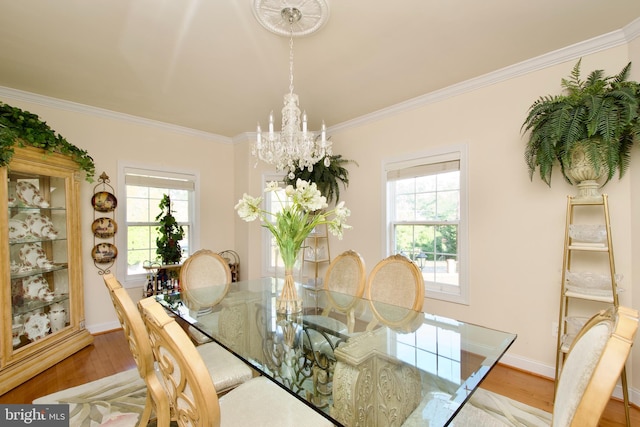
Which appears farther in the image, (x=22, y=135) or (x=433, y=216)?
(x=433, y=216)

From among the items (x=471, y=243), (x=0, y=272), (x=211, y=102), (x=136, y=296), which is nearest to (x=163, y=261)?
(x=136, y=296)

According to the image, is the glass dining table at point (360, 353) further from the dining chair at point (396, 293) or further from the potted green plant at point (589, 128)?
the potted green plant at point (589, 128)

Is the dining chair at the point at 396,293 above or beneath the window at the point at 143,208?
beneath

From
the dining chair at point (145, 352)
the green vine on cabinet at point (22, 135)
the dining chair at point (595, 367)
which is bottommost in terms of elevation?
the dining chair at point (145, 352)

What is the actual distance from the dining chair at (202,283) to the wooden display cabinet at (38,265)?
1256 millimetres

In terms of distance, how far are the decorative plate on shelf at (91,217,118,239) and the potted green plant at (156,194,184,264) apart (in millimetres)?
470

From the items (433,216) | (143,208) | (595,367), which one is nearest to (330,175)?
(433,216)

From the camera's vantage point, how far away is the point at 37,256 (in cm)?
272

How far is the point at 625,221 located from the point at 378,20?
2227 millimetres

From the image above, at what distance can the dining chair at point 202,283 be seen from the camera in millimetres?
2262

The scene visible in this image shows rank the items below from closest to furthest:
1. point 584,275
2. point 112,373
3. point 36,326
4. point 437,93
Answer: point 584,275 → point 112,373 → point 36,326 → point 437,93

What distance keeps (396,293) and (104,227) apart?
3.34m

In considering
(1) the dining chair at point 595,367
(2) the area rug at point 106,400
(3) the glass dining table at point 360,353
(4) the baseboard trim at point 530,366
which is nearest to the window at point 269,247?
(3) the glass dining table at point 360,353

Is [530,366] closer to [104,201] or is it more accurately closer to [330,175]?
[330,175]
